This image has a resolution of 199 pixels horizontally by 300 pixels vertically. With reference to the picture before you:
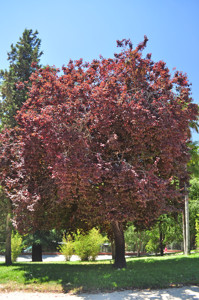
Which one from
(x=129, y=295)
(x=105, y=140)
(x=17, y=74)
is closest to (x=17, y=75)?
(x=17, y=74)

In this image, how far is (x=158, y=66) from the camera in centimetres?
1191

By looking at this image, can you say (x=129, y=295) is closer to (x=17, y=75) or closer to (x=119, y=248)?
(x=119, y=248)

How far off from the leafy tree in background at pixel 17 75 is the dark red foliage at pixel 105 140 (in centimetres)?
734

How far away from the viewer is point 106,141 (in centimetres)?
1088

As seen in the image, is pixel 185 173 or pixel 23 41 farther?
pixel 23 41

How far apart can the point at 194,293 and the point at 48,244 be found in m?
16.7

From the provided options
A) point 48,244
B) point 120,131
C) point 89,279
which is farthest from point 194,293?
point 48,244

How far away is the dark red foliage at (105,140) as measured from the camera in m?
9.72

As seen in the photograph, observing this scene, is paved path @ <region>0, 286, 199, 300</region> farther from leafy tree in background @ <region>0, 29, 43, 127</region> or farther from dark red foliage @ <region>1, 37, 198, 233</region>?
leafy tree in background @ <region>0, 29, 43, 127</region>

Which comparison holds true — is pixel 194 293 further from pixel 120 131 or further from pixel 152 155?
pixel 120 131

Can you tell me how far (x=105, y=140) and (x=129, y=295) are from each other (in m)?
5.65

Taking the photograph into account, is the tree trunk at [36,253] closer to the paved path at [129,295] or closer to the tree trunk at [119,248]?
the tree trunk at [119,248]

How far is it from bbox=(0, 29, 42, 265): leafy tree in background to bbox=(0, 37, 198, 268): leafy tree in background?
7.44m

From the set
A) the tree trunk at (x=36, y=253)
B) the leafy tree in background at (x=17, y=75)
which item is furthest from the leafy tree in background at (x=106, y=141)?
the tree trunk at (x=36, y=253)
